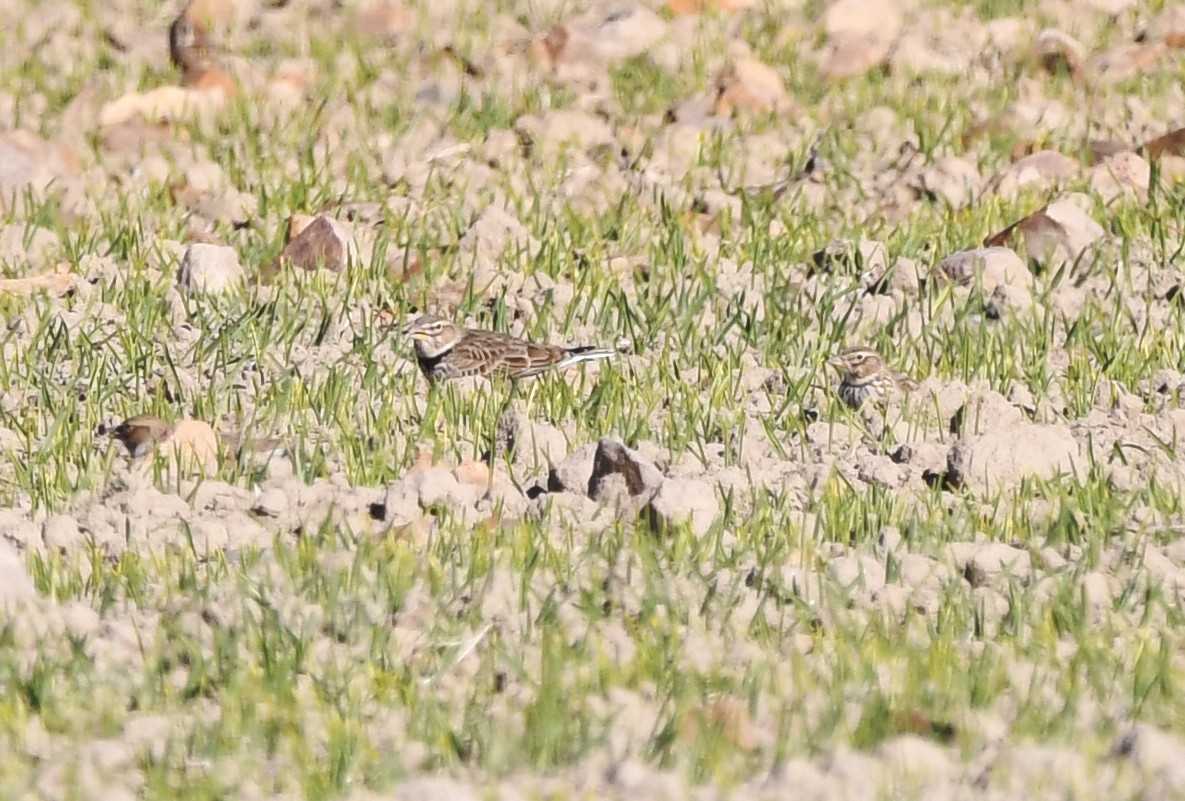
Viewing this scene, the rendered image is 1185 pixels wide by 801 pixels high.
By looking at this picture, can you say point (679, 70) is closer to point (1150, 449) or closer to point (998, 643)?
point (1150, 449)

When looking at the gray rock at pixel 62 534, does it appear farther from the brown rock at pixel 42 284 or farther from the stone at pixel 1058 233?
the stone at pixel 1058 233

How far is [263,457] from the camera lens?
6184mm

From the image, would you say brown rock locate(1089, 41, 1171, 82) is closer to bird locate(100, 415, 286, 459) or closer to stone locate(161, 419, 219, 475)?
bird locate(100, 415, 286, 459)

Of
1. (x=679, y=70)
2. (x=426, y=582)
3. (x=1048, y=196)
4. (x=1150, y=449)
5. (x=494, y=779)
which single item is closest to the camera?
(x=494, y=779)

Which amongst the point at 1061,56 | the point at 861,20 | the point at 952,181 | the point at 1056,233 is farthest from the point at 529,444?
the point at 861,20

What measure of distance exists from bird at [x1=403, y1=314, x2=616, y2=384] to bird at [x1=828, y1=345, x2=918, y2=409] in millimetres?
732

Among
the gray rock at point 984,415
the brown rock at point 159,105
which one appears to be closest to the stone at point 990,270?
the gray rock at point 984,415

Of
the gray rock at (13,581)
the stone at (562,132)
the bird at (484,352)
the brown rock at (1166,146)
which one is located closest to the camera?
the gray rock at (13,581)

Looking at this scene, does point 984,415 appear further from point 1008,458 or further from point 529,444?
point 529,444

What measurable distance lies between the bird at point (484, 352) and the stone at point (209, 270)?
779mm

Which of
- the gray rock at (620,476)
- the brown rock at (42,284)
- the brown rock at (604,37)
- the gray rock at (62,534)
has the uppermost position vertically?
the gray rock at (620,476)

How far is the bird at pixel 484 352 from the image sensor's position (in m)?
6.86

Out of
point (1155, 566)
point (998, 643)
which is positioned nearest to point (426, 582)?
point (998, 643)

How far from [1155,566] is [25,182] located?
5031 millimetres
